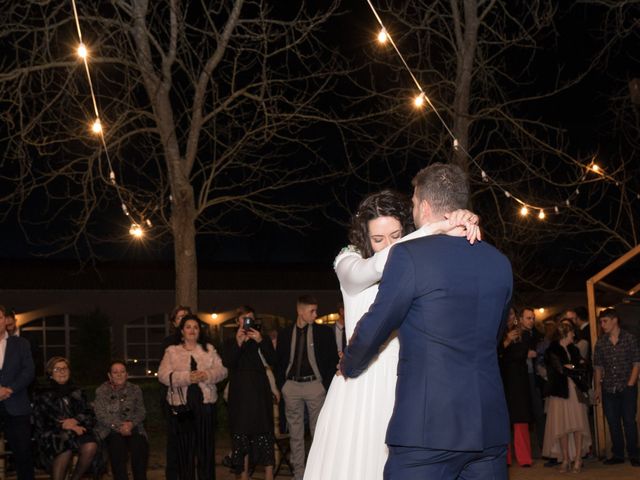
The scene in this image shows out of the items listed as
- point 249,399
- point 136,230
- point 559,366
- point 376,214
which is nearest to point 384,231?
point 376,214

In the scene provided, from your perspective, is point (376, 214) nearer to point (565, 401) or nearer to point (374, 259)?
point (374, 259)

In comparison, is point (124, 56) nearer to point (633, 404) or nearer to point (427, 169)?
point (633, 404)

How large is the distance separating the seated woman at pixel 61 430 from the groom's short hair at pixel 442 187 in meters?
7.01

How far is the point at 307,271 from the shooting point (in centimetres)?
3947

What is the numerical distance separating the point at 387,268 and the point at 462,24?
12.8 m

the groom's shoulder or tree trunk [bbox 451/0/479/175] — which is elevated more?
tree trunk [bbox 451/0/479/175]

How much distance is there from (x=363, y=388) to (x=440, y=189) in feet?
4.49

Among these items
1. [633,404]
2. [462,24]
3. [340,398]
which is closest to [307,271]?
[462,24]

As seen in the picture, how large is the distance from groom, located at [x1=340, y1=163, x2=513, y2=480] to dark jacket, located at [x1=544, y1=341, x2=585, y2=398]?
8.42m

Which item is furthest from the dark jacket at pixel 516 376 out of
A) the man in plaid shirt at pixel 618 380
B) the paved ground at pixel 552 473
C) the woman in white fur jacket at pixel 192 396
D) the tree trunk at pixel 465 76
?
the woman in white fur jacket at pixel 192 396

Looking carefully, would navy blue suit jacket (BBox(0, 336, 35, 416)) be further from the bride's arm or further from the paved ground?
the bride's arm

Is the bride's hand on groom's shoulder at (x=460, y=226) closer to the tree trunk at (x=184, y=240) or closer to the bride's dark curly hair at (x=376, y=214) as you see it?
the bride's dark curly hair at (x=376, y=214)

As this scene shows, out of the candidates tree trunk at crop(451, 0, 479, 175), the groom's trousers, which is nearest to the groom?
the groom's trousers

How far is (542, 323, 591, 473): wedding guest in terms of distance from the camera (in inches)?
466
